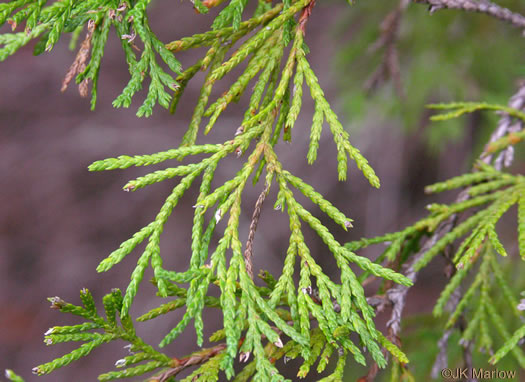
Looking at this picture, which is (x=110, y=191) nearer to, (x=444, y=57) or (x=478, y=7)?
(x=444, y=57)

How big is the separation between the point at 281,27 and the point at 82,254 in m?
4.72

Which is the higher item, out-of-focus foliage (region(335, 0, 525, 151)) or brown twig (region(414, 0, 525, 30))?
out-of-focus foliage (region(335, 0, 525, 151))

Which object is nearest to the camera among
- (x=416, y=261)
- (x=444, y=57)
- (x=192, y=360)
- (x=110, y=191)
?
(x=192, y=360)

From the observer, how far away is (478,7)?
168 centimetres

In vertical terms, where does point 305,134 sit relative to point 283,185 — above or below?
above

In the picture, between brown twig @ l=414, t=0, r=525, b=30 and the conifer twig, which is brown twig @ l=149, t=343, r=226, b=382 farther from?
brown twig @ l=414, t=0, r=525, b=30

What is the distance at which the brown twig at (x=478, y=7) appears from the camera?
1.56 metres

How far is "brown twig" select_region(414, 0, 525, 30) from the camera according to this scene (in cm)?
156

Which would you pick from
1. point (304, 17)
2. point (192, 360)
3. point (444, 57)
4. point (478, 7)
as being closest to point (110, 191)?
point (444, 57)

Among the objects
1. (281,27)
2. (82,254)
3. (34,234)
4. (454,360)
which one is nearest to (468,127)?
(454,360)

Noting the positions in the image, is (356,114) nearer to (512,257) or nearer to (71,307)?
(512,257)

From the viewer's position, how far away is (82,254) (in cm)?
539

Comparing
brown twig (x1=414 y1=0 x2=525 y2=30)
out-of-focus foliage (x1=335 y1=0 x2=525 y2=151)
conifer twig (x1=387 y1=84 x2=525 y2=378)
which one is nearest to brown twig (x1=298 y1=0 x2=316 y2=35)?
brown twig (x1=414 y1=0 x2=525 y2=30)

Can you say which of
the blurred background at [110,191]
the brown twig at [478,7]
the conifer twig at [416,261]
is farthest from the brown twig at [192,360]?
the blurred background at [110,191]
